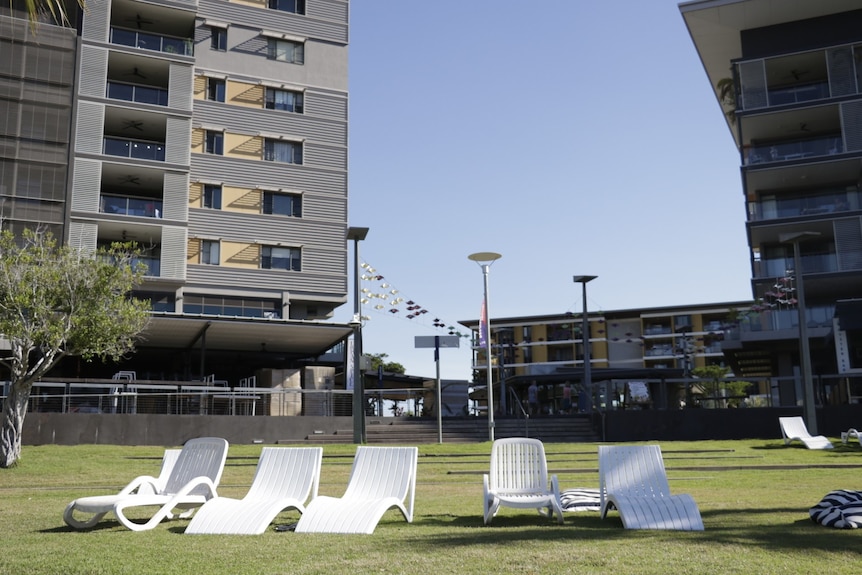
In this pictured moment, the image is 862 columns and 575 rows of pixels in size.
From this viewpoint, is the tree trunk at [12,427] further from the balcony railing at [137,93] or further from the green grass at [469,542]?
the balcony railing at [137,93]

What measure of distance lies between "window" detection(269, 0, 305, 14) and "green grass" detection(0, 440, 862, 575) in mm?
35473

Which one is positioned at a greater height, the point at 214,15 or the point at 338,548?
the point at 214,15

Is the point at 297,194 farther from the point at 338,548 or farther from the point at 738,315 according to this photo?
the point at 338,548

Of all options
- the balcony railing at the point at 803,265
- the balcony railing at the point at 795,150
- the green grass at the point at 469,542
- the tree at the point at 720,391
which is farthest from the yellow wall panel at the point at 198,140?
the green grass at the point at 469,542

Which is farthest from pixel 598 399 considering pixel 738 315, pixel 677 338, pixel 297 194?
pixel 677 338

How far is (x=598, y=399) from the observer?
2991 cm

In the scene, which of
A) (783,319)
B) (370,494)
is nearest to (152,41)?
(783,319)

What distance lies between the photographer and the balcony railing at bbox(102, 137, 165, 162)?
39875 mm

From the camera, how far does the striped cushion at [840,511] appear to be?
901cm

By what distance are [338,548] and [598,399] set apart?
22.7 m

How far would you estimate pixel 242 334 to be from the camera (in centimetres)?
3772

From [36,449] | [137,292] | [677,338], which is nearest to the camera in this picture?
[36,449]

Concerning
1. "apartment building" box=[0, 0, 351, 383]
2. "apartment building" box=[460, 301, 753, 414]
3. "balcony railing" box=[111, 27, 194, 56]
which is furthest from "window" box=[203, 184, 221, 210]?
"apartment building" box=[460, 301, 753, 414]

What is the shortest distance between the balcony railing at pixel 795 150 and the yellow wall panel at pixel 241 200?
24131 millimetres
